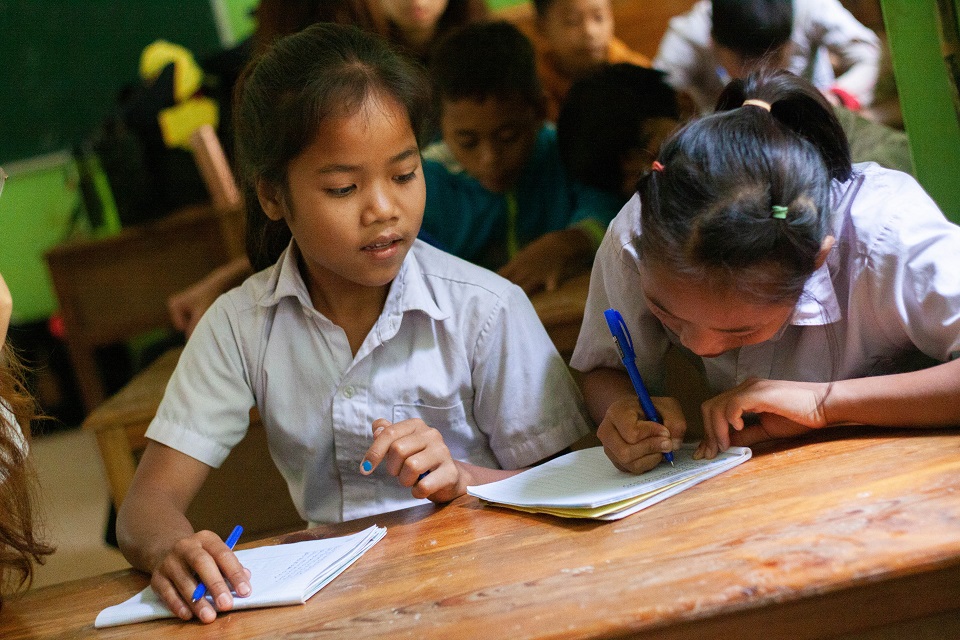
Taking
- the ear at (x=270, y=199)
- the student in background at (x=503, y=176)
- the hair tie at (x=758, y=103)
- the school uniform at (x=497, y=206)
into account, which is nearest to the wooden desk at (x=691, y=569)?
the hair tie at (x=758, y=103)

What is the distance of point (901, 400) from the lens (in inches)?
38.4

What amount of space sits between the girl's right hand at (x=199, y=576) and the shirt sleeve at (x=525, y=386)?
43cm

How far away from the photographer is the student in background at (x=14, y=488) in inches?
42.0

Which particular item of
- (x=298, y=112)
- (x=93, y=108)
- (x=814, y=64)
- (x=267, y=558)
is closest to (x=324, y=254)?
(x=298, y=112)

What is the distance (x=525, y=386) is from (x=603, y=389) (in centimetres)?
10

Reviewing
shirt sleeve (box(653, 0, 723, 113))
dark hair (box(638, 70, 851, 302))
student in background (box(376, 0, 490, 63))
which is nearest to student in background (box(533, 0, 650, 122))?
shirt sleeve (box(653, 0, 723, 113))

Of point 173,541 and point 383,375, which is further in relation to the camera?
point 383,375

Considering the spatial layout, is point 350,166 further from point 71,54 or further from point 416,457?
point 71,54

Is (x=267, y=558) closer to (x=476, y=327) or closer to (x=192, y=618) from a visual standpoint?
(x=192, y=618)

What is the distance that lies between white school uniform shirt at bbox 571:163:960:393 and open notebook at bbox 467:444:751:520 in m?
0.19

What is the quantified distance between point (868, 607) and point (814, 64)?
1231mm

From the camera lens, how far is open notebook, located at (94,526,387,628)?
3.00 ft

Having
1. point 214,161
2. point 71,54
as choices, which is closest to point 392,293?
point 214,161

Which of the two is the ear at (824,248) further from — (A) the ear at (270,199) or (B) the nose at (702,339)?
(A) the ear at (270,199)
